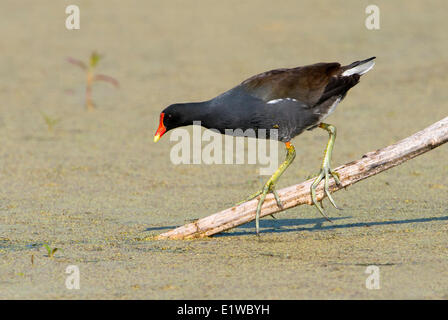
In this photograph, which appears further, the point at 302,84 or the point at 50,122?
the point at 50,122

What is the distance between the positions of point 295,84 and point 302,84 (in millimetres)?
37

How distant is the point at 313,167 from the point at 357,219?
54.7 inches

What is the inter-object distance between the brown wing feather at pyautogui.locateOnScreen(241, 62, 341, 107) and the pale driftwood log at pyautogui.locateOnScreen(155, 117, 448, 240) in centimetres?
40

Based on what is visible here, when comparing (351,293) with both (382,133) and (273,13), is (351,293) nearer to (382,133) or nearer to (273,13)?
(382,133)

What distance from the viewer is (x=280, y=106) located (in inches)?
153

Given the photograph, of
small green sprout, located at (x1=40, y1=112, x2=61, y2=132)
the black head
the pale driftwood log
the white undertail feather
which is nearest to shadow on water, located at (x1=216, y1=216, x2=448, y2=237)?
the pale driftwood log

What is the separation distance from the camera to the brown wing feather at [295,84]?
155 inches

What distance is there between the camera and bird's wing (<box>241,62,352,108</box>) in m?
3.94

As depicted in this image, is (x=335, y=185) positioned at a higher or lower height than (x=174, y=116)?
lower

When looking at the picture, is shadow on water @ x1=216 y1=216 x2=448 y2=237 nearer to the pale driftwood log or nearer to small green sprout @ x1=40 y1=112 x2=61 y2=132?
the pale driftwood log

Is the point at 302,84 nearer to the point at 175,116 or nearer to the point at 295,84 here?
the point at 295,84

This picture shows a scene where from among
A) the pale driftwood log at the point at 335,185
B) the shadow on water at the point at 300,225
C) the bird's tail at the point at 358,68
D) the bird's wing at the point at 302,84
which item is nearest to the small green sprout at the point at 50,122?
the shadow on water at the point at 300,225

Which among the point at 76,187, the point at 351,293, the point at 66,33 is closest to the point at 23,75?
the point at 66,33

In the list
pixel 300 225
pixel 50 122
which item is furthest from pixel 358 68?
pixel 50 122
